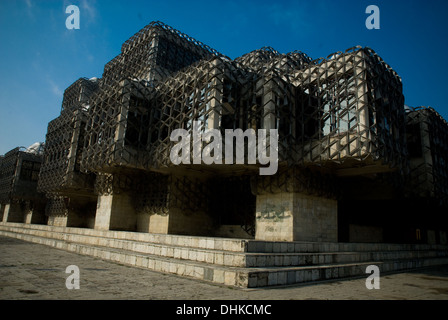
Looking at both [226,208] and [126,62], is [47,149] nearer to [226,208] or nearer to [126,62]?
[126,62]

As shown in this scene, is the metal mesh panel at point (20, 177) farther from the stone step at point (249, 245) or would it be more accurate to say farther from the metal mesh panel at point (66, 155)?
the stone step at point (249, 245)

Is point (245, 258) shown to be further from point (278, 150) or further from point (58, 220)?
point (58, 220)

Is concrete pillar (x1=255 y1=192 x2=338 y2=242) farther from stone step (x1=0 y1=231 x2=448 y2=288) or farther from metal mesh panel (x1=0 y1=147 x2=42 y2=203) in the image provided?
metal mesh panel (x1=0 y1=147 x2=42 y2=203)

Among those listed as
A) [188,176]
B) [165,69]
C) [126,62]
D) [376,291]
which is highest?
[126,62]

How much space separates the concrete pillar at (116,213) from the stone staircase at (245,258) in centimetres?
523

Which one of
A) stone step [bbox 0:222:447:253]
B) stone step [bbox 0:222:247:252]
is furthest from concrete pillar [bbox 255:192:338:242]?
stone step [bbox 0:222:247:252]

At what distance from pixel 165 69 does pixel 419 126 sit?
22.6 metres

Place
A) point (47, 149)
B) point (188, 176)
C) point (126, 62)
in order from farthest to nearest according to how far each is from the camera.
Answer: point (47, 149)
point (126, 62)
point (188, 176)

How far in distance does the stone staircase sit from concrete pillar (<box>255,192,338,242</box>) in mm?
3204

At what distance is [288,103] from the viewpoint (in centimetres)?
1812

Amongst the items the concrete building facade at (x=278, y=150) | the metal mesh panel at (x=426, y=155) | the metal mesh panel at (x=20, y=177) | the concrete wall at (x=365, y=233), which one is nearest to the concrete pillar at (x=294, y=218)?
the concrete building facade at (x=278, y=150)

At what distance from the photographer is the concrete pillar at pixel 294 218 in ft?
56.0

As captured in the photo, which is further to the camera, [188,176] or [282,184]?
[188,176]
